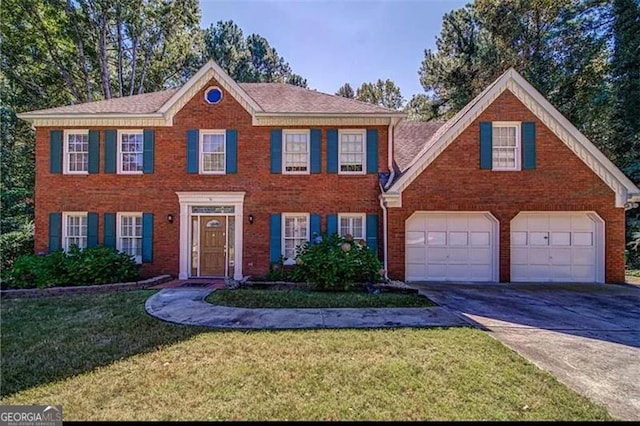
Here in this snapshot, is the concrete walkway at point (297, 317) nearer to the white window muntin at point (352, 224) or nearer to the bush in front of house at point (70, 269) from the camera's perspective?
the bush in front of house at point (70, 269)

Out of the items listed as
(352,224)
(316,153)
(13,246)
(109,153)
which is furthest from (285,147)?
(13,246)

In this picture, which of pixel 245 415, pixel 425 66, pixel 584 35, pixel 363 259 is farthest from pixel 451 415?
pixel 425 66

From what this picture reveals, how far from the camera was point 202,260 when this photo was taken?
470 inches

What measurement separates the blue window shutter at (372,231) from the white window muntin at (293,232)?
2.13m

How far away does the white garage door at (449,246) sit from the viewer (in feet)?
37.3

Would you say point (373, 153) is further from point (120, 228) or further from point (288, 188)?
point (120, 228)

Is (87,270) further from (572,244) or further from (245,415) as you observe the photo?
(572,244)

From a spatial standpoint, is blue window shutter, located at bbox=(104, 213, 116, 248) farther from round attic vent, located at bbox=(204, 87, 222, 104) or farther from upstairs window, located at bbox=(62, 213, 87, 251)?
round attic vent, located at bbox=(204, 87, 222, 104)

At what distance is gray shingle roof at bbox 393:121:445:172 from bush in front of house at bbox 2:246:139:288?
33.2ft

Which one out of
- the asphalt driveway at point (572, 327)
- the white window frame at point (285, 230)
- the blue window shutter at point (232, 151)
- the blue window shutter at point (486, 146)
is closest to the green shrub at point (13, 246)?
the blue window shutter at point (232, 151)

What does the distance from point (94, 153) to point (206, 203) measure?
4.33m

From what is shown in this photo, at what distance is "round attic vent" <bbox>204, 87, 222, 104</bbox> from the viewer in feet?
38.9

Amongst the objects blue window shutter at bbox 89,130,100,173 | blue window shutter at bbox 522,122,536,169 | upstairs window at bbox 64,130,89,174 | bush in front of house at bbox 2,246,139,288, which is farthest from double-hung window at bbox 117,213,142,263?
blue window shutter at bbox 522,122,536,169

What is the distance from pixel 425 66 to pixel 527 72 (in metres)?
8.11
